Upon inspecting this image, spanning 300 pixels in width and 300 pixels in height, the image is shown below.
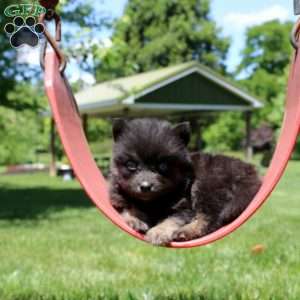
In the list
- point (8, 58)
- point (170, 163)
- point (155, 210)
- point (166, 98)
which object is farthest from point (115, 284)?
point (166, 98)

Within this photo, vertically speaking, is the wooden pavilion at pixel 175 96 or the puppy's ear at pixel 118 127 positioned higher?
the puppy's ear at pixel 118 127

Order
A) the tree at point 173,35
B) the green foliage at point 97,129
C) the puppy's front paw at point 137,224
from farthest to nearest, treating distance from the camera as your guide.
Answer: the tree at point 173,35 < the green foliage at point 97,129 < the puppy's front paw at point 137,224

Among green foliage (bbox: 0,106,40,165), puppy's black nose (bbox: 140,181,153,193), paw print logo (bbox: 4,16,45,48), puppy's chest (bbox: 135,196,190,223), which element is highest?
paw print logo (bbox: 4,16,45,48)

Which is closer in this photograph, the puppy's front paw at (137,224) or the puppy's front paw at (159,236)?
the puppy's front paw at (159,236)

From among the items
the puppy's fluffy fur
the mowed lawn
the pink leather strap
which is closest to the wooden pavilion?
the mowed lawn

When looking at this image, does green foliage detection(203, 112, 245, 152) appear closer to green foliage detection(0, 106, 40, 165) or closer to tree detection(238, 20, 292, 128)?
tree detection(238, 20, 292, 128)

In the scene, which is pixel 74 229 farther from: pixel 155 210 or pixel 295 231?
pixel 155 210

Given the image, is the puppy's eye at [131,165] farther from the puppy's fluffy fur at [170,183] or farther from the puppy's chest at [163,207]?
the puppy's chest at [163,207]

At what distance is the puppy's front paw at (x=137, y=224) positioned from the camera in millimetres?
3320

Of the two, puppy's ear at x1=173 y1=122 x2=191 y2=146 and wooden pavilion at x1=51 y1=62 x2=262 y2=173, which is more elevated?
puppy's ear at x1=173 y1=122 x2=191 y2=146

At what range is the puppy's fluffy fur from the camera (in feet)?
10.5

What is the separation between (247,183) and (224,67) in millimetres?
45293

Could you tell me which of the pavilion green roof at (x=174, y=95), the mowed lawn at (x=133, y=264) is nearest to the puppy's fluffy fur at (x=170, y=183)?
the mowed lawn at (x=133, y=264)

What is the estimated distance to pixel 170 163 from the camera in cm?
323
